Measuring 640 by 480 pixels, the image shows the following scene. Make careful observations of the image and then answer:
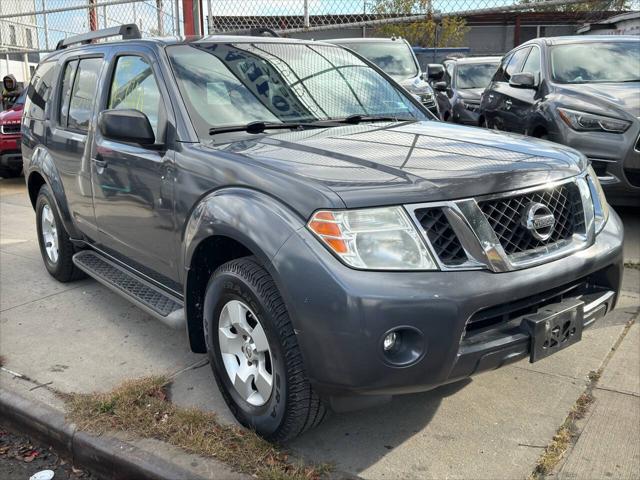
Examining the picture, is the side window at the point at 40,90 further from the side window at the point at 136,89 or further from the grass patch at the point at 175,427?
the grass patch at the point at 175,427

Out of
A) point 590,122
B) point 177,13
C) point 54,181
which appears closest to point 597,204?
point 590,122

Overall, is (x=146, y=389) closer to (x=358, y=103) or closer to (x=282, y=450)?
(x=282, y=450)

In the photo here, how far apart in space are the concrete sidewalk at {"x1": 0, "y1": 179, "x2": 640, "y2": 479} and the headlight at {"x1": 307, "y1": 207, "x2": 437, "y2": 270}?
37.2 inches

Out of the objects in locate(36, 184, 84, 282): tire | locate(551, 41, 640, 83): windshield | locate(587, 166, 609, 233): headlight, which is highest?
locate(551, 41, 640, 83): windshield

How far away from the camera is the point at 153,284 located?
3.82 m

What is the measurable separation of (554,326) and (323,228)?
105 centimetres

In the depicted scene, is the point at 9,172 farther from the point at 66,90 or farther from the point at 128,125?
the point at 128,125

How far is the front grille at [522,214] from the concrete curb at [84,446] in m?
1.60

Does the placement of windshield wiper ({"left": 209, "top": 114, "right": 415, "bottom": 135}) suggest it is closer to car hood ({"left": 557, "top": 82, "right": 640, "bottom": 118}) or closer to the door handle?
the door handle

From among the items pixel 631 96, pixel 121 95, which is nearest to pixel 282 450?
pixel 121 95

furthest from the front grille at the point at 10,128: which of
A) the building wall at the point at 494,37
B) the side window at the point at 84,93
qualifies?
the building wall at the point at 494,37

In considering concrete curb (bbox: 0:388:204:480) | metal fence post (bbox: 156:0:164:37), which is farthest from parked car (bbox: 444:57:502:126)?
concrete curb (bbox: 0:388:204:480)

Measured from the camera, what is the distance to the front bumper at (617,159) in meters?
5.51

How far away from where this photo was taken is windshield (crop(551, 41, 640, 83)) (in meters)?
6.45
